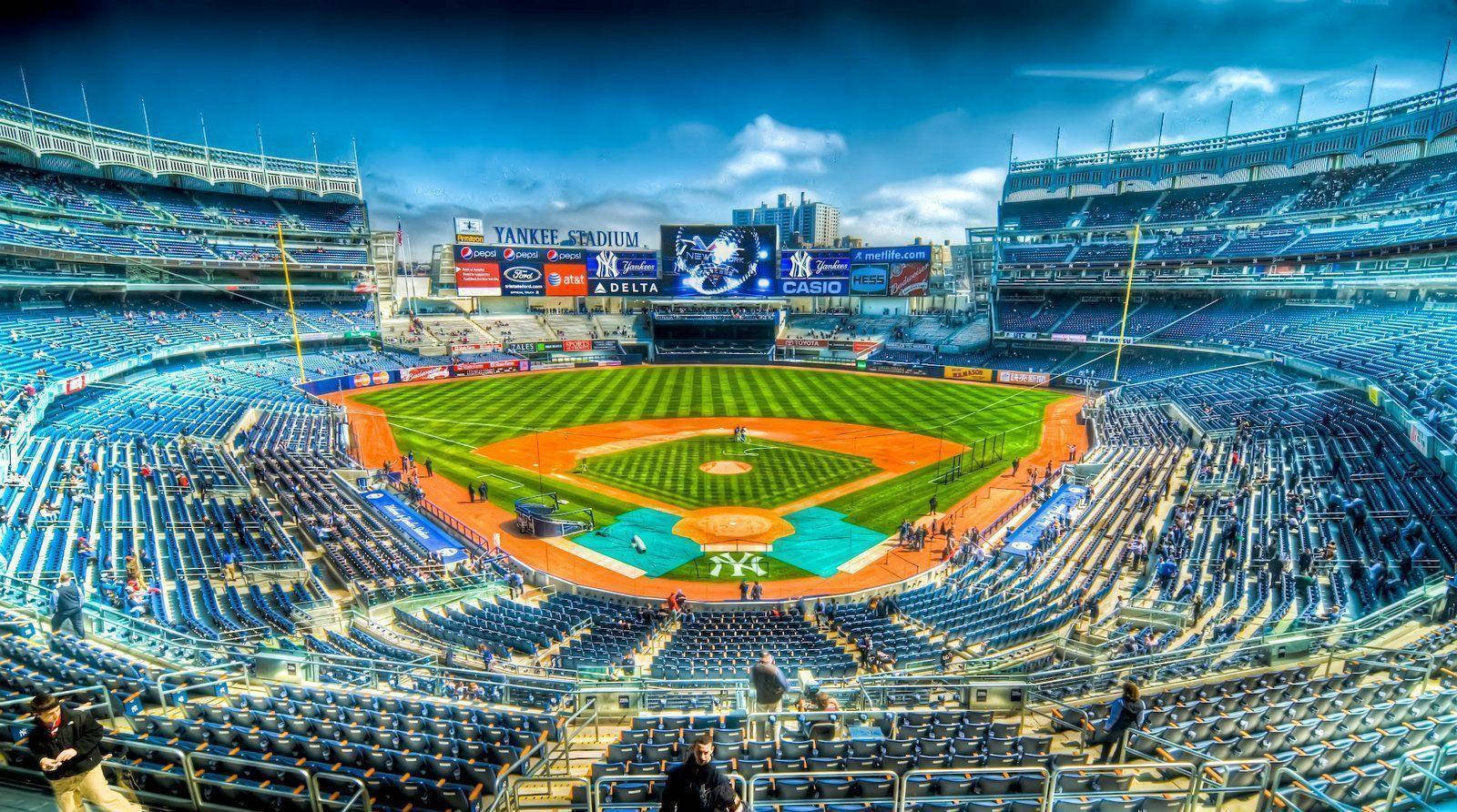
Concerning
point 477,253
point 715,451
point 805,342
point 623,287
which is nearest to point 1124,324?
point 805,342

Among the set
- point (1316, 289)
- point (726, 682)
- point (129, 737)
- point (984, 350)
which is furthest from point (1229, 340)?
point (129, 737)

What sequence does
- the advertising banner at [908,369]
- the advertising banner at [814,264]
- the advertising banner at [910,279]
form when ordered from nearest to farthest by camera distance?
the advertising banner at [908,369], the advertising banner at [910,279], the advertising banner at [814,264]

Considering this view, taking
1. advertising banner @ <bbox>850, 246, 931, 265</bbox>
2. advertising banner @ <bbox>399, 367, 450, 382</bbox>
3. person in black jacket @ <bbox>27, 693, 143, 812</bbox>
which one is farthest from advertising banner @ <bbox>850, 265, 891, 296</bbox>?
person in black jacket @ <bbox>27, 693, 143, 812</bbox>

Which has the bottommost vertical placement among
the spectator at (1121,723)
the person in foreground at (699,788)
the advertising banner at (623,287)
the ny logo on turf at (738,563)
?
the ny logo on turf at (738,563)

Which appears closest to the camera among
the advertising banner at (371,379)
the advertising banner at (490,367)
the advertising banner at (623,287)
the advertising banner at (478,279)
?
the advertising banner at (371,379)

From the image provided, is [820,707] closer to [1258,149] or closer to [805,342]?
[805,342]

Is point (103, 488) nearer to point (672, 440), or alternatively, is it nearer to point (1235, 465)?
point (672, 440)

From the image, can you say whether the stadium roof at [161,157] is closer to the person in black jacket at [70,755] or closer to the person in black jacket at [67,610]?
the person in black jacket at [67,610]

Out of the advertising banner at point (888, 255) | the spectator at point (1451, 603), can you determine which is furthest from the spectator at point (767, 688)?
the advertising banner at point (888, 255)
